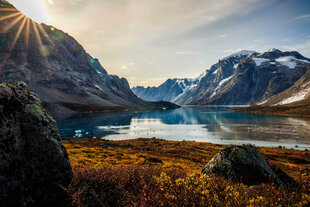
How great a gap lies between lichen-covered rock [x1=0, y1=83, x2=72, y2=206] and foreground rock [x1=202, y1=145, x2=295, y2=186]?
11.8 m

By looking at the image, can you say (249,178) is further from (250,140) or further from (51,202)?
(250,140)

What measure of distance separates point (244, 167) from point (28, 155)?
14719 millimetres

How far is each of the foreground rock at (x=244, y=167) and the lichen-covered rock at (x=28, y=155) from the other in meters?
11.8

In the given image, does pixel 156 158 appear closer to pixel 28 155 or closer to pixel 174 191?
pixel 28 155

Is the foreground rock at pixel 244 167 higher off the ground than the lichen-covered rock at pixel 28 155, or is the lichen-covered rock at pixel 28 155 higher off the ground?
the lichen-covered rock at pixel 28 155

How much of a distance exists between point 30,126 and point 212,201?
689cm

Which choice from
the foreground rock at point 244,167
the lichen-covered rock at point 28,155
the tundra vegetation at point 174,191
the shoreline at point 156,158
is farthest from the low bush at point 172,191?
the foreground rock at point 244,167

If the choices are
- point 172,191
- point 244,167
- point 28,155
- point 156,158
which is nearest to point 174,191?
point 172,191

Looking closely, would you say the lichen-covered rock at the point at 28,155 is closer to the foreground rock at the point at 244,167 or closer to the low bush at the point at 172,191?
the low bush at the point at 172,191

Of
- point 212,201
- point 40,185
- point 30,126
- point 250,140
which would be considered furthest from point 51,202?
point 250,140

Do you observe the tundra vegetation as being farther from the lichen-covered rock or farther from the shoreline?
the shoreline

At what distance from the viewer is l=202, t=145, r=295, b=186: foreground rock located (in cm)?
1446

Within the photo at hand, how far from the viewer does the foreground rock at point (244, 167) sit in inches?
569

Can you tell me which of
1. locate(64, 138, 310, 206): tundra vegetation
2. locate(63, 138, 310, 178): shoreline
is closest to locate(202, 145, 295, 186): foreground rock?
locate(63, 138, 310, 178): shoreline
